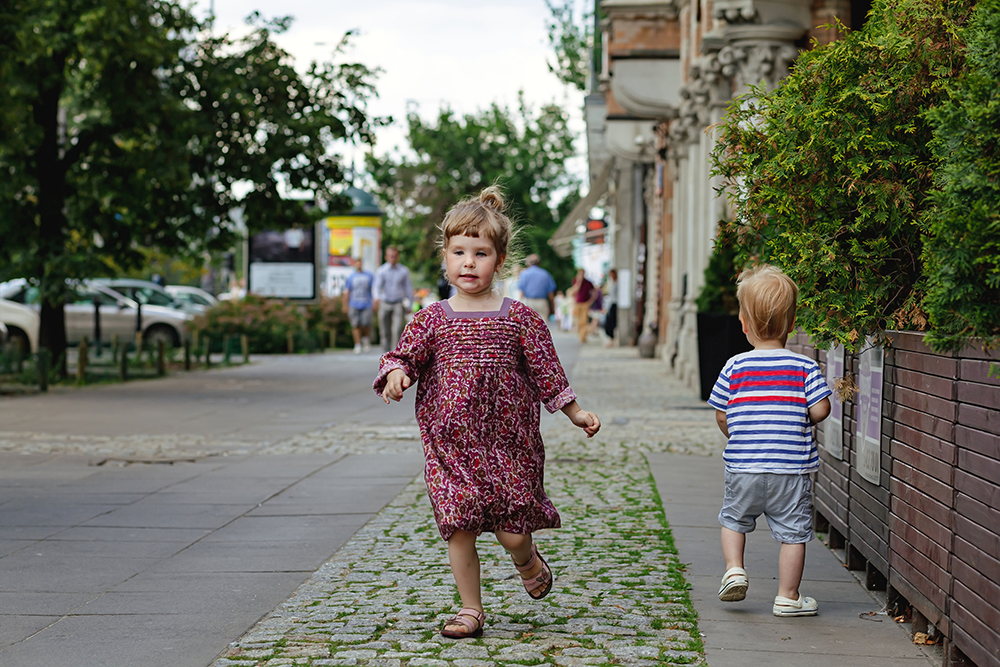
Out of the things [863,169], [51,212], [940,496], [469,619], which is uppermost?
[51,212]

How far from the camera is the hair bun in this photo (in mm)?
4410

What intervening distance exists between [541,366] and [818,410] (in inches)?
40.5

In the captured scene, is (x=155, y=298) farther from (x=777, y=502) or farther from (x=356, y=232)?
(x=777, y=502)

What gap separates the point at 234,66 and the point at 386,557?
12.0m

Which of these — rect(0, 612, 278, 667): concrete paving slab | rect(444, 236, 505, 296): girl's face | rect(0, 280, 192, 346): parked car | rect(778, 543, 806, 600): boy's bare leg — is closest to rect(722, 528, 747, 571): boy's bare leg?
rect(778, 543, 806, 600): boy's bare leg

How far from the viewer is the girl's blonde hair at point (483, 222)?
429 centimetres

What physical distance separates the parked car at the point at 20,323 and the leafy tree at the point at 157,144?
5.01 meters

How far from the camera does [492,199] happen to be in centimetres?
444

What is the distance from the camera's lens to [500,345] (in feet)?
14.0

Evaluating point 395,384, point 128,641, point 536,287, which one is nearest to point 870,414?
point 395,384

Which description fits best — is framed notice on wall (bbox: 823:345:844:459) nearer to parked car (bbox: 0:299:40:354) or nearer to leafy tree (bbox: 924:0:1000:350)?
leafy tree (bbox: 924:0:1000:350)

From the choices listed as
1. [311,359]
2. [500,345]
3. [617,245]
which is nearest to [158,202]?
[311,359]

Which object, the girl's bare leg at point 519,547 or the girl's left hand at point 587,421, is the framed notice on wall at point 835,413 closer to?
the girl's left hand at point 587,421

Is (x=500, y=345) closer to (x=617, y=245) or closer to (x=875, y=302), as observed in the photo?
(x=875, y=302)
